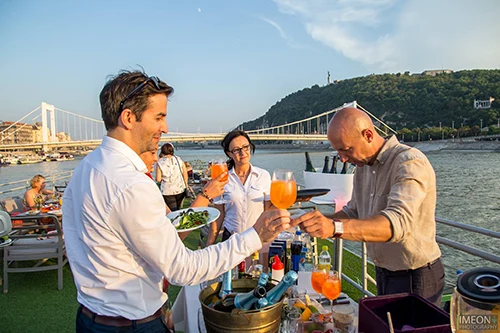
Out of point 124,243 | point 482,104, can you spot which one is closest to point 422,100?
point 482,104

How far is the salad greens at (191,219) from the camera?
1.94 m

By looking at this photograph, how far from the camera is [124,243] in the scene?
1053 mm

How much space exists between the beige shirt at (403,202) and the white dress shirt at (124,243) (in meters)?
0.68

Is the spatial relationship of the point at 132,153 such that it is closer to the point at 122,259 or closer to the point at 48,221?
the point at 122,259

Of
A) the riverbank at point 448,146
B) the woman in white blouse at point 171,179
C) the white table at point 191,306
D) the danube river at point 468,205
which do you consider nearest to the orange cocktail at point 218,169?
the white table at point 191,306

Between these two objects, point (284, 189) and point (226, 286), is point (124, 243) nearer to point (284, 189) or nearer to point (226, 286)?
point (226, 286)

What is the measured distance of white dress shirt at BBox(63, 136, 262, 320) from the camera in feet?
3.30

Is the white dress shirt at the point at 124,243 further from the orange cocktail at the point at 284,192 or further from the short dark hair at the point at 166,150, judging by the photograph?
the short dark hair at the point at 166,150

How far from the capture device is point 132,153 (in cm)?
114

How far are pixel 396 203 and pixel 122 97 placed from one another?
1.16 meters

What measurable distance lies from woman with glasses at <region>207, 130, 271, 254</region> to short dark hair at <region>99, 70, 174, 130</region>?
1687 mm

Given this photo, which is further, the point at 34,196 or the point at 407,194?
the point at 34,196

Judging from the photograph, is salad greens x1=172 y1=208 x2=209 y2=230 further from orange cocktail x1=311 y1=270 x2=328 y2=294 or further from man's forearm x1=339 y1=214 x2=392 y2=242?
man's forearm x1=339 y1=214 x2=392 y2=242

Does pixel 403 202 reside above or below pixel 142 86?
below
